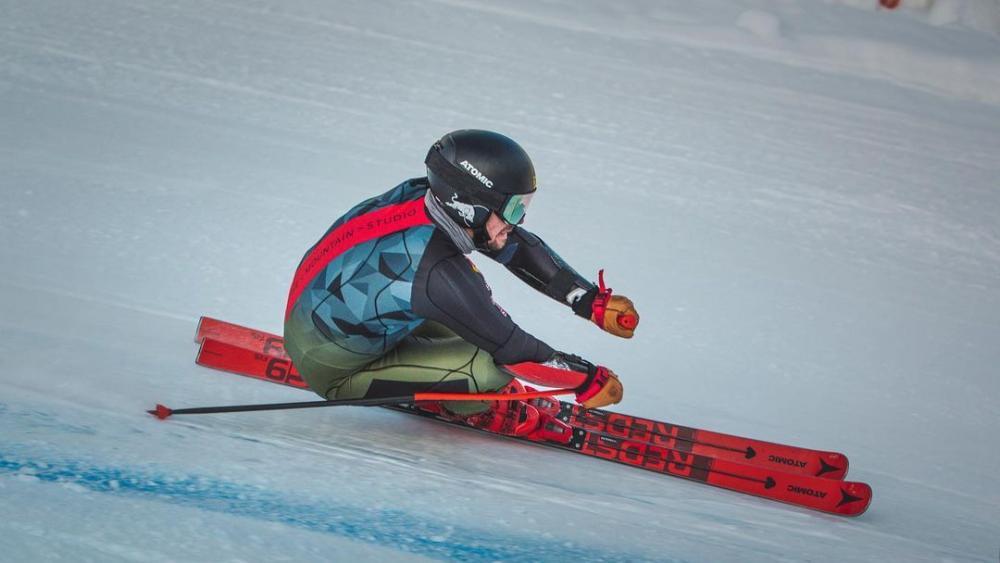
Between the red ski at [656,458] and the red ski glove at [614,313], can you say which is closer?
the red ski at [656,458]

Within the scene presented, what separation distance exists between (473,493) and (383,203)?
801 millimetres

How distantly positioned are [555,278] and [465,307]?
0.68 meters

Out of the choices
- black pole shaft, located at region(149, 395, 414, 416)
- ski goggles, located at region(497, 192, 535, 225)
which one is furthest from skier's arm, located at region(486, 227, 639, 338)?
black pole shaft, located at region(149, 395, 414, 416)

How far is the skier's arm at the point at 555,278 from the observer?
313 centimetres

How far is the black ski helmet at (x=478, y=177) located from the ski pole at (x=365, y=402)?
499 mm

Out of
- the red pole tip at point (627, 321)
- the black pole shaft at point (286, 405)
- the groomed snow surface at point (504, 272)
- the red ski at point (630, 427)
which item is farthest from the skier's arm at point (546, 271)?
the black pole shaft at point (286, 405)

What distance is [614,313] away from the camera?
3090 millimetres

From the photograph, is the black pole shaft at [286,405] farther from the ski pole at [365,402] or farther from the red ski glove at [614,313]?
the red ski glove at [614,313]

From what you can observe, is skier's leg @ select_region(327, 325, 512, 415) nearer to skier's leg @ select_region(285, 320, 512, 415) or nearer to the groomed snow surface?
skier's leg @ select_region(285, 320, 512, 415)

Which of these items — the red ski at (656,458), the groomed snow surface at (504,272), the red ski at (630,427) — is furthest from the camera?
the red ski at (630,427)

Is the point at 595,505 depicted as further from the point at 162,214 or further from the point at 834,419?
the point at 162,214

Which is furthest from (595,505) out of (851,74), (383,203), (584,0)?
(584,0)

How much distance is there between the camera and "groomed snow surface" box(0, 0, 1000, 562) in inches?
91.5

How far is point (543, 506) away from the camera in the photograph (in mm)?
2469
